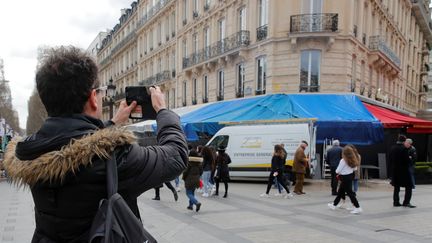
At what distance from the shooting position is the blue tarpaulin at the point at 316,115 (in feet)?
48.5

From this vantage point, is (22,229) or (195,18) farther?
(195,18)

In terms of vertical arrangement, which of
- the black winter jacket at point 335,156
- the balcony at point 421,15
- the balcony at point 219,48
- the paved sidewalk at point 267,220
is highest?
the balcony at point 421,15

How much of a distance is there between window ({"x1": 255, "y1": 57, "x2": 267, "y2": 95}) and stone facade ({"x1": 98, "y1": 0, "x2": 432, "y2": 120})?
0.05m

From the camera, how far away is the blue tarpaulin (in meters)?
14.8

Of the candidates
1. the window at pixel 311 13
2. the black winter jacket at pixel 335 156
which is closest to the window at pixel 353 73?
the window at pixel 311 13

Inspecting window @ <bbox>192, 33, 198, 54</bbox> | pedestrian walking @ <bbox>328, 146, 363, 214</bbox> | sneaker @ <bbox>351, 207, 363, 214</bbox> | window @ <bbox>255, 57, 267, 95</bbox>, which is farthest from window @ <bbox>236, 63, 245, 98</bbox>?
sneaker @ <bbox>351, 207, 363, 214</bbox>

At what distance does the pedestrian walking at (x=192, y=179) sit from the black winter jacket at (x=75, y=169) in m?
7.73

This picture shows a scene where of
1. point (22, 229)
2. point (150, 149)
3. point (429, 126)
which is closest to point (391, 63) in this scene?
point (429, 126)

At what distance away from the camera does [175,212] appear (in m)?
9.02

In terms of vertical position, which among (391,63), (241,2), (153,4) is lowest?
(391,63)

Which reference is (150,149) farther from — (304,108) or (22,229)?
(304,108)

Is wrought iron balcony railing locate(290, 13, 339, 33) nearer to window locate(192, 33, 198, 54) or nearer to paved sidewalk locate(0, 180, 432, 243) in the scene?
paved sidewalk locate(0, 180, 432, 243)

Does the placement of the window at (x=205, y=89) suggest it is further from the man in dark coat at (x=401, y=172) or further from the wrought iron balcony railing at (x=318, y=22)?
the man in dark coat at (x=401, y=172)

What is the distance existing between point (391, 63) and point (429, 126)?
25.6ft
